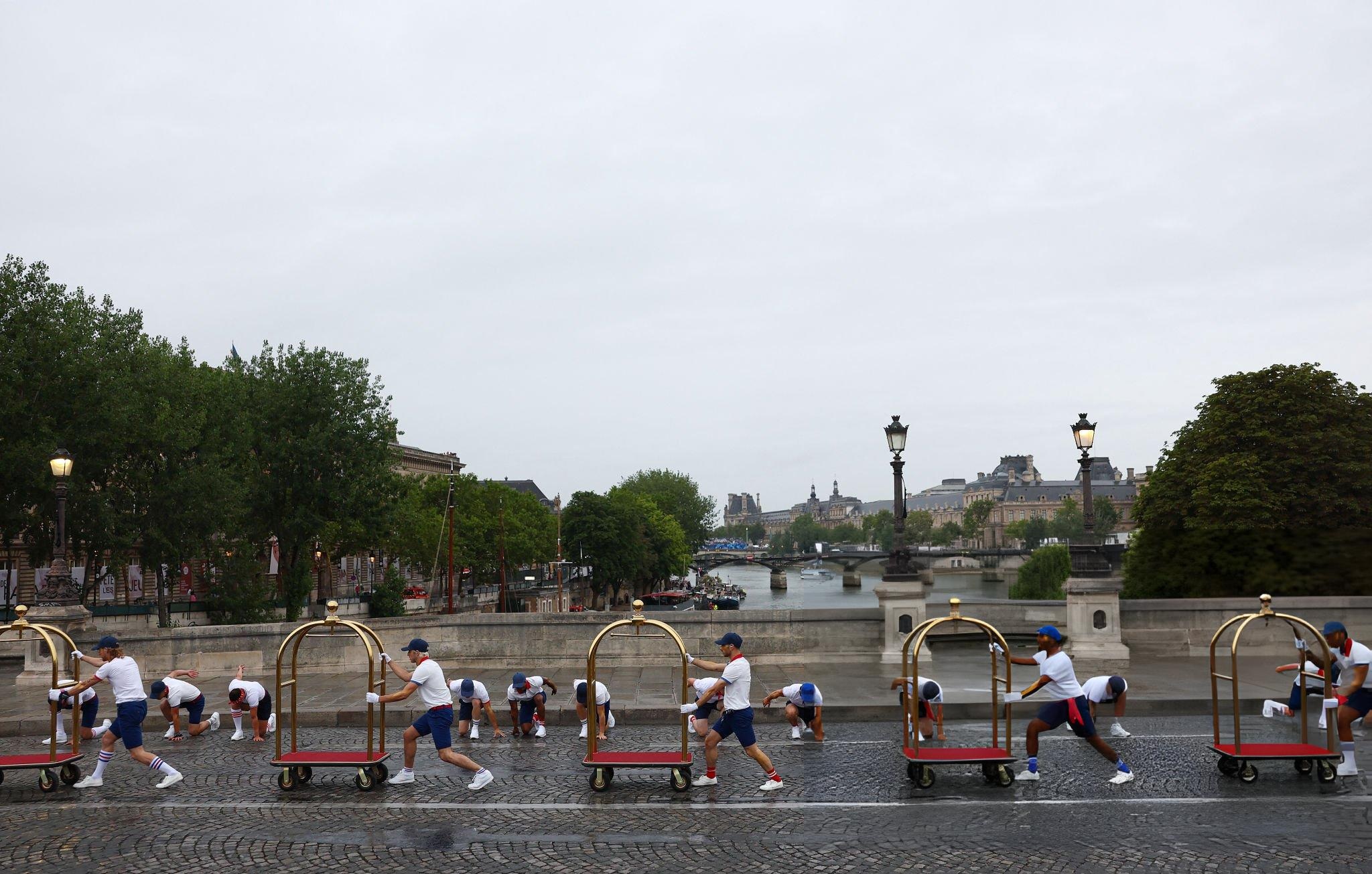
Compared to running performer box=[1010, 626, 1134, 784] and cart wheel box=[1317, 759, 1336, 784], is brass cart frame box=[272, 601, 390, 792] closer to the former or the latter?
running performer box=[1010, 626, 1134, 784]

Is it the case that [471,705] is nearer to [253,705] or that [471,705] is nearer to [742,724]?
[253,705]

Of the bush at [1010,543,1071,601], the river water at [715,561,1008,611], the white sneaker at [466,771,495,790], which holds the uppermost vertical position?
the white sneaker at [466,771,495,790]

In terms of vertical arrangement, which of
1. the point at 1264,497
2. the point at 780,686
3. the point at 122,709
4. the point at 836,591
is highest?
the point at 1264,497

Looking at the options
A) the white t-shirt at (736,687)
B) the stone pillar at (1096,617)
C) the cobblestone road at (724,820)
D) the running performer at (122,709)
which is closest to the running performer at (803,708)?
the cobblestone road at (724,820)

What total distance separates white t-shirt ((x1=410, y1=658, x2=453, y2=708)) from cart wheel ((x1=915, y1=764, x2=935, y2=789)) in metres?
4.77

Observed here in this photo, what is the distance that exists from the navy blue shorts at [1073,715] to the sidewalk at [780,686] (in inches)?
152

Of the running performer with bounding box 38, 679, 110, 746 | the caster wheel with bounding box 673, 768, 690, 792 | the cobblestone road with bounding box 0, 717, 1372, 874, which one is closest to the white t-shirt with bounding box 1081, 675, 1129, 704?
the cobblestone road with bounding box 0, 717, 1372, 874

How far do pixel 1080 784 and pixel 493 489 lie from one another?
7937 cm

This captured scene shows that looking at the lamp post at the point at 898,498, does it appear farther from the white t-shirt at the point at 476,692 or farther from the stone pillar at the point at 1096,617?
the white t-shirt at the point at 476,692

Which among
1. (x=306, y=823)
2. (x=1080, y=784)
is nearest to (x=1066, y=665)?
(x=1080, y=784)

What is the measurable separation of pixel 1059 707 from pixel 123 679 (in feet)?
32.1

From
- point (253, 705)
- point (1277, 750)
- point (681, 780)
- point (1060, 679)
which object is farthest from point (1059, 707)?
A: point (253, 705)

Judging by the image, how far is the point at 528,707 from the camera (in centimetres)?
1311

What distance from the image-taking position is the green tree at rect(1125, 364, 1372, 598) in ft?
78.7
